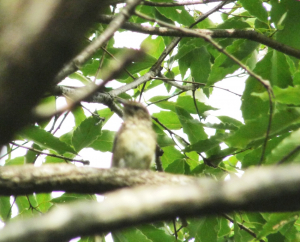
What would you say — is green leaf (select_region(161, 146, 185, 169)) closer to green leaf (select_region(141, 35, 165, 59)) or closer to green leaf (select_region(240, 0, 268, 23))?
green leaf (select_region(141, 35, 165, 59))

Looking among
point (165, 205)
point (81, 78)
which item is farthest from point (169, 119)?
point (165, 205)

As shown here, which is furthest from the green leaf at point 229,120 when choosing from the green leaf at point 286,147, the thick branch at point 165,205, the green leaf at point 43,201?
the thick branch at point 165,205

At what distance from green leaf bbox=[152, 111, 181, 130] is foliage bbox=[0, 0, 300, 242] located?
0.01 m

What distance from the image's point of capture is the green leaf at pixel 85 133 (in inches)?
150

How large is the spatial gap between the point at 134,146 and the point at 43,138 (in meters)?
1.00

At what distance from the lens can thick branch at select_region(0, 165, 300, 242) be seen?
3.53 ft

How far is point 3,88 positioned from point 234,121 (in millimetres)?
3151

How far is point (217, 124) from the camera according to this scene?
3.55 m

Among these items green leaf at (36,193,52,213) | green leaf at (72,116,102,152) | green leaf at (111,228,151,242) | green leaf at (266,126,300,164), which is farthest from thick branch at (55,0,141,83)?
green leaf at (36,193,52,213)

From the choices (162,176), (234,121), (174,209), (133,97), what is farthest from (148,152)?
(174,209)

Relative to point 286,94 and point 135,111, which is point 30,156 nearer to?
point 135,111

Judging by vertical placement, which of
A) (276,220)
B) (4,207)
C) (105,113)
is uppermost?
(105,113)

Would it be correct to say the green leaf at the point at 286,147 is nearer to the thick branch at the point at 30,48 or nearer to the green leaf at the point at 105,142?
the thick branch at the point at 30,48

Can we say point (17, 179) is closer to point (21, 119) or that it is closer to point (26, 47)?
point (21, 119)
